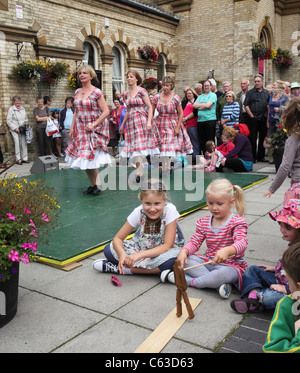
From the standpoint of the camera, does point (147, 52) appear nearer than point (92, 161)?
No

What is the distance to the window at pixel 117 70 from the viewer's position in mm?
15617

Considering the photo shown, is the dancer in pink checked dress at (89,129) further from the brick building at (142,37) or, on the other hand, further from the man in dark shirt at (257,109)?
the brick building at (142,37)

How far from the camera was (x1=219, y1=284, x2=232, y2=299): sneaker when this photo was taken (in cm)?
297

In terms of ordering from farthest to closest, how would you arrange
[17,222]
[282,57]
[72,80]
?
[282,57] < [72,80] < [17,222]

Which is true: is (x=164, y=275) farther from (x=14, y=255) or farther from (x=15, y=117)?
(x=15, y=117)

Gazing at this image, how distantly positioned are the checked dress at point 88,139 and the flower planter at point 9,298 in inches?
142

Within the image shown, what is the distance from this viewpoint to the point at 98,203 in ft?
19.3

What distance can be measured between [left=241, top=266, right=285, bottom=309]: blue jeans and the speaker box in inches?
255

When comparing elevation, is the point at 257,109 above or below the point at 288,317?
above

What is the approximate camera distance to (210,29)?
58.6 feet

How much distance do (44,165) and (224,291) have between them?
6.49 metres

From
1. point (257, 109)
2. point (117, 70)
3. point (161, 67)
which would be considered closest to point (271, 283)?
point (257, 109)

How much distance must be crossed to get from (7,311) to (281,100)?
8.02 meters

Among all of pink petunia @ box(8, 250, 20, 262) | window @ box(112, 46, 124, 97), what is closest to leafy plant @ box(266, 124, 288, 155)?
pink petunia @ box(8, 250, 20, 262)
